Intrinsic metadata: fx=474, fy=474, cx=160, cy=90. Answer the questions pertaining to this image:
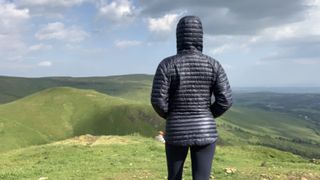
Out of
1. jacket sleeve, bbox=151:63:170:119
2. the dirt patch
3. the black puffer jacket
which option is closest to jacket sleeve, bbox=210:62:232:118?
the black puffer jacket

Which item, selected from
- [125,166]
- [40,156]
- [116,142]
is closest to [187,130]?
[125,166]

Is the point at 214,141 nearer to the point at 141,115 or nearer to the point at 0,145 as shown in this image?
the point at 0,145

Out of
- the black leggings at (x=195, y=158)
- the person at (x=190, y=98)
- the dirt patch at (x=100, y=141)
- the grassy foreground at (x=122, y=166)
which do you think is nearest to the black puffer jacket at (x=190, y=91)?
the person at (x=190, y=98)

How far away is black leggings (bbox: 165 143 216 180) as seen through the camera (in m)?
7.90

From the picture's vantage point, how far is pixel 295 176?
16.9m

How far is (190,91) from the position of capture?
7.88 meters

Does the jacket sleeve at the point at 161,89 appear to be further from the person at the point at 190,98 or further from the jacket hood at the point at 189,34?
the jacket hood at the point at 189,34

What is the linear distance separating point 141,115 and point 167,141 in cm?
17797

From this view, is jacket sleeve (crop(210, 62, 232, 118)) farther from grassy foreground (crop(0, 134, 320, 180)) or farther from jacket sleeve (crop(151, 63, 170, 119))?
grassy foreground (crop(0, 134, 320, 180))

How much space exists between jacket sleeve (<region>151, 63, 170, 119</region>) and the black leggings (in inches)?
28.3

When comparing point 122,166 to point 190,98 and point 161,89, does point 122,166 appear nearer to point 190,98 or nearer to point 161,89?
point 190,98

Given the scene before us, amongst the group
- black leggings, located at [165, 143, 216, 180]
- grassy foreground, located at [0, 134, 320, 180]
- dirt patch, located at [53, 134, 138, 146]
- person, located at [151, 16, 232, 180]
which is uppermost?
person, located at [151, 16, 232, 180]

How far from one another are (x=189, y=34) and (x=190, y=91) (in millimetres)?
965

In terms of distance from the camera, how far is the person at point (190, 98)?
7758 mm
